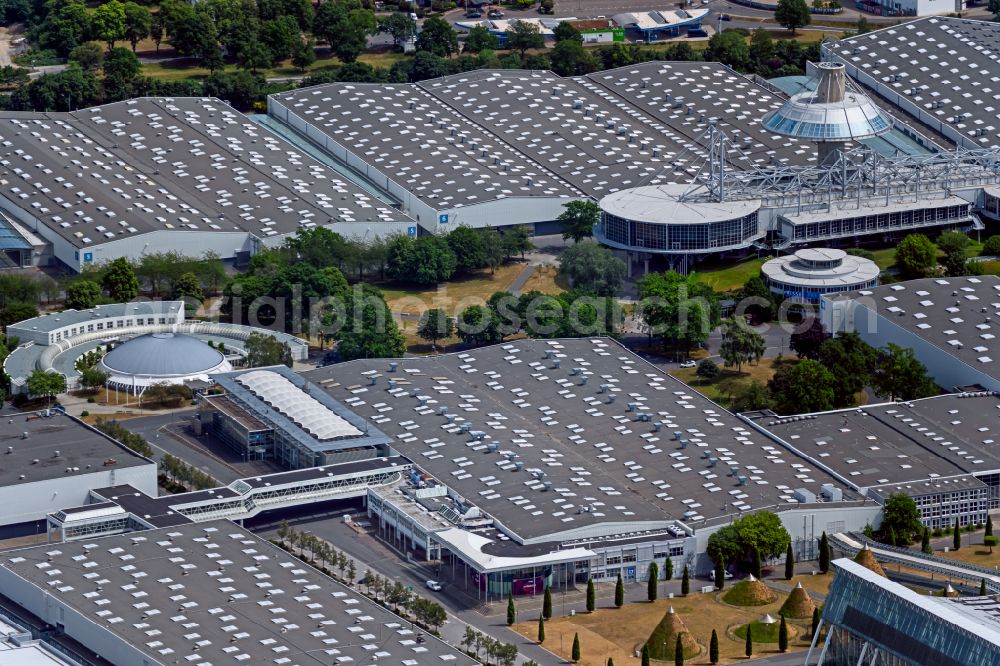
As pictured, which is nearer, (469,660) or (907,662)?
(907,662)

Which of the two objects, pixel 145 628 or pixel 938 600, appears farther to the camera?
pixel 145 628

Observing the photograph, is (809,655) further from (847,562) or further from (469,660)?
(469,660)

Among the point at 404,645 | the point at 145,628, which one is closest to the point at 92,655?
the point at 145,628

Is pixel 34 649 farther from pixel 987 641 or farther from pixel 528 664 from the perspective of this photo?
pixel 987 641

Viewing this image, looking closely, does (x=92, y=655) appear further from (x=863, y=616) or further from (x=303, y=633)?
(x=863, y=616)

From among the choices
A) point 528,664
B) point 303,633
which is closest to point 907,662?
point 528,664

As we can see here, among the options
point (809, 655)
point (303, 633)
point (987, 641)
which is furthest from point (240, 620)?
point (987, 641)

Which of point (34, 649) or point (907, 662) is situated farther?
point (34, 649)
